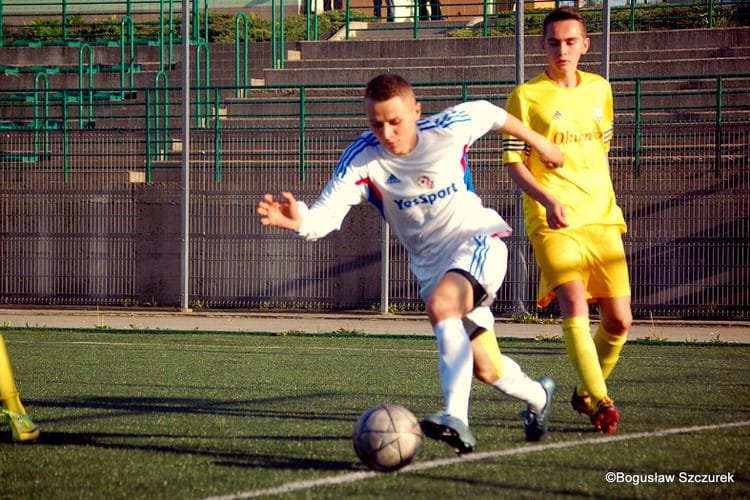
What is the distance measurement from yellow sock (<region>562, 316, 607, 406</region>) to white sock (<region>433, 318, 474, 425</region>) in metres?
1.11

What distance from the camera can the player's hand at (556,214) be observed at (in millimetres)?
6035

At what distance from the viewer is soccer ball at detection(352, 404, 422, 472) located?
4863mm

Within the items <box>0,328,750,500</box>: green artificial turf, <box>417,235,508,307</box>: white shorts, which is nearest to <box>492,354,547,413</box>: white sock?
<box>0,328,750,500</box>: green artificial turf

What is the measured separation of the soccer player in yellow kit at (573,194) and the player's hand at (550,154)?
Result: 37 cm

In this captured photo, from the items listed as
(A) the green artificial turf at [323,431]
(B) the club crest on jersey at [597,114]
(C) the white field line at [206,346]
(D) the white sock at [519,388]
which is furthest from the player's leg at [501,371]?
(C) the white field line at [206,346]

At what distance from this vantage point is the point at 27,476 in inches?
196

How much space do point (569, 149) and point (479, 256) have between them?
1.34 meters

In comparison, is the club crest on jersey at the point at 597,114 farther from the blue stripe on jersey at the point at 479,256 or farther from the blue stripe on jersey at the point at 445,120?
the blue stripe on jersey at the point at 479,256

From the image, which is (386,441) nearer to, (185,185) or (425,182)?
(425,182)

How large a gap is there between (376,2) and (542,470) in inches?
1081

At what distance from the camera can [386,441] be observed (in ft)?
15.9

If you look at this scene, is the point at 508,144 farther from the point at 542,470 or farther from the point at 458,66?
the point at 458,66

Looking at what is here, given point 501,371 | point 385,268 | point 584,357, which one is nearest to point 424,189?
point 501,371

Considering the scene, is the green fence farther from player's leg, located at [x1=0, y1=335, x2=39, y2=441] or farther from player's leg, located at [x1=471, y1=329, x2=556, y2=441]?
player's leg, located at [x1=0, y1=335, x2=39, y2=441]
